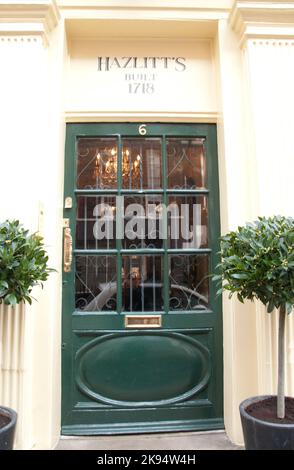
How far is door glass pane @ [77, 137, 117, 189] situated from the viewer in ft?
10.9

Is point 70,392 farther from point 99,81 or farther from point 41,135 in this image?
point 99,81

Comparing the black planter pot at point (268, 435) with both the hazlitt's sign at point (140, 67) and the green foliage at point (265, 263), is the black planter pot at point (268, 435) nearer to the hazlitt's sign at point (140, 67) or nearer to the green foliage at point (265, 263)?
the green foliage at point (265, 263)

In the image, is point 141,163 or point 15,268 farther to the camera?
point 141,163

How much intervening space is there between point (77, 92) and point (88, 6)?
2.38 ft

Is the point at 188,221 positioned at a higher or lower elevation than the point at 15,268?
higher

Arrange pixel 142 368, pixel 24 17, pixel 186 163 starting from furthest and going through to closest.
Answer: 1. pixel 186 163
2. pixel 142 368
3. pixel 24 17

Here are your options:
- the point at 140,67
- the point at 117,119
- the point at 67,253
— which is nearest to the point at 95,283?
the point at 67,253

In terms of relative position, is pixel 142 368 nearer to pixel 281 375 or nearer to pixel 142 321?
pixel 142 321

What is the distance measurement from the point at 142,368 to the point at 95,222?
1361 mm

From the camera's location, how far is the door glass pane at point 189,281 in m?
3.27

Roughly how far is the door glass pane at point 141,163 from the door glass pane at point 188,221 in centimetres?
26

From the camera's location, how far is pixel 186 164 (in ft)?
11.1

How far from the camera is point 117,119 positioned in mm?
3314

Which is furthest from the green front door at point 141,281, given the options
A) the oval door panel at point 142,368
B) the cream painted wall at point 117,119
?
the cream painted wall at point 117,119
